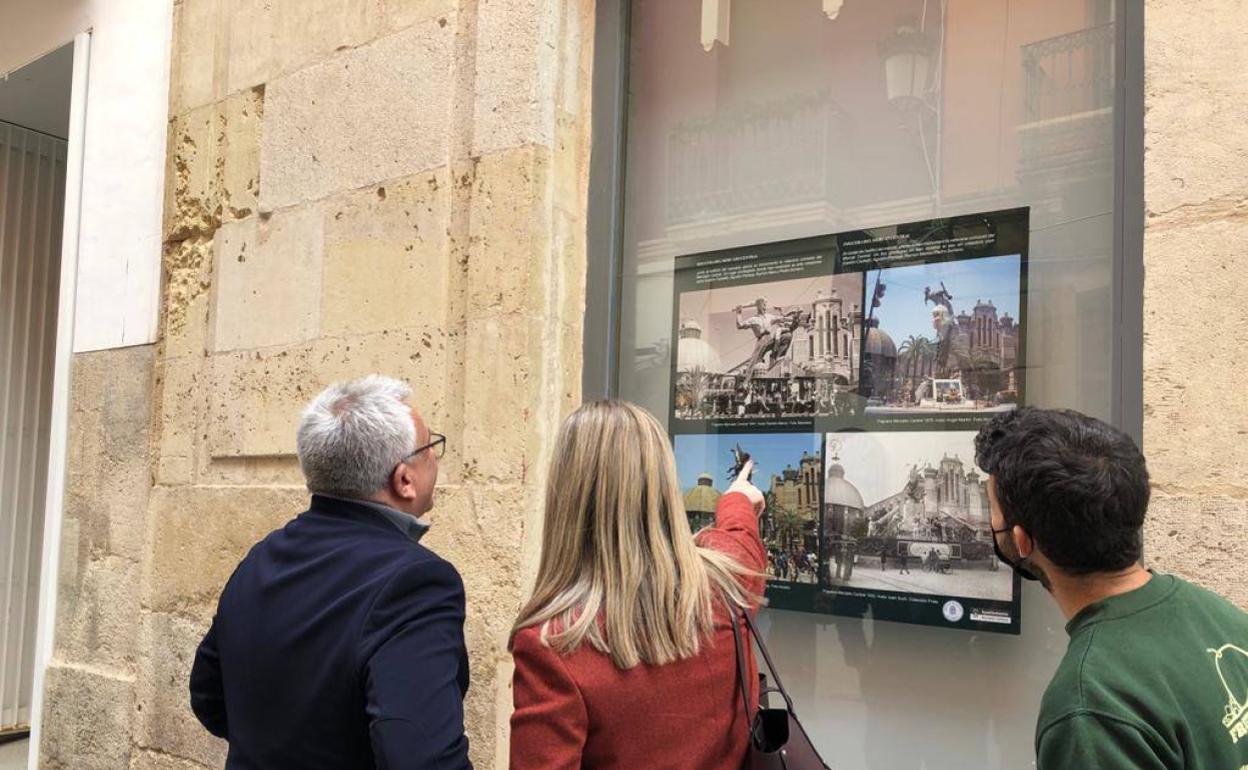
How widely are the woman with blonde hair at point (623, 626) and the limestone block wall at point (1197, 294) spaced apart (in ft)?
3.53

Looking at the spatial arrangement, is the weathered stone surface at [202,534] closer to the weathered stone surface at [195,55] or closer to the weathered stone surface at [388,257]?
the weathered stone surface at [388,257]

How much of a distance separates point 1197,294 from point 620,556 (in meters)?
1.48

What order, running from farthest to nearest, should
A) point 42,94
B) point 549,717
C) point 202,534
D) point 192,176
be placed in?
1. point 42,94
2. point 192,176
3. point 202,534
4. point 549,717

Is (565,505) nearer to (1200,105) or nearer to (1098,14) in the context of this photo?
(1200,105)

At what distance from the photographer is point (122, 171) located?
5.50m

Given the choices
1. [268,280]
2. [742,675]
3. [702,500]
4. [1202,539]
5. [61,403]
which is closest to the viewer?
[742,675]

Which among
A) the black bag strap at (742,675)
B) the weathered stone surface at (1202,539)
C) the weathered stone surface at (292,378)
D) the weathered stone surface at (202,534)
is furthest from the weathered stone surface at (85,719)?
the weathered stone surface at (1202,539)

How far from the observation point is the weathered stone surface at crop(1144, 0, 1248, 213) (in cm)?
244

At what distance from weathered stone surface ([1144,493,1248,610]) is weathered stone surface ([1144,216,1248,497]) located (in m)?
0.04

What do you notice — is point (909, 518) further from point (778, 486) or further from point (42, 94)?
point (42, 94)

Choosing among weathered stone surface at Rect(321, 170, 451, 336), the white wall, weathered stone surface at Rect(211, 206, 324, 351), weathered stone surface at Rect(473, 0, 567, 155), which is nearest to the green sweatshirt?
weathered stone surface at Rect(473, 0, 567, 155)

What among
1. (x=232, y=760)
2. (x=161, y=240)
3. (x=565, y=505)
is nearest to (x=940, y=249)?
(x=565, y=505)

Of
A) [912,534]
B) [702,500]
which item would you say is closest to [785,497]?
[702,500]

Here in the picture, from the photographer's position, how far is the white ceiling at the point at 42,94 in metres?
6.31
